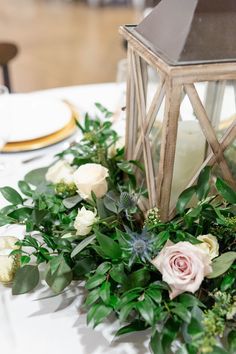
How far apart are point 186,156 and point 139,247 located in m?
0.18

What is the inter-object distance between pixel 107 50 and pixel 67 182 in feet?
13.3

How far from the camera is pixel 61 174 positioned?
81 centimetres

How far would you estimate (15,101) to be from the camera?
47.5 inches

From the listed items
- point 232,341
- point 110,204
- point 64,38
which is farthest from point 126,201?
point 64,38

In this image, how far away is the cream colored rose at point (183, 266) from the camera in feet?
1.81

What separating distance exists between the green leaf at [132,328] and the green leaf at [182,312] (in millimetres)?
63

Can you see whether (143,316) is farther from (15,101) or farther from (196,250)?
(15,101)

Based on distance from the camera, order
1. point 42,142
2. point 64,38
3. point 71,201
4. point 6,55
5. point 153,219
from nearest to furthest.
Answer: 1. point 153,219
2. point 71,201
3. point 42,142
4. point 6,55
5. point 64,38

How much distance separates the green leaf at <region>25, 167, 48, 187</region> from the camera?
88 cm

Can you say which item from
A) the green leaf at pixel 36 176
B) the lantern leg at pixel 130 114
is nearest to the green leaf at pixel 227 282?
the lantern leg at pixel 130 114

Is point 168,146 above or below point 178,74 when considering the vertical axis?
below

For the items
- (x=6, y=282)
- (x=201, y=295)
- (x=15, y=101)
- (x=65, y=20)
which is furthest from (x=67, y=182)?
(x=65, y=20)

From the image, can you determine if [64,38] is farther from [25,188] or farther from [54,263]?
[54,263]

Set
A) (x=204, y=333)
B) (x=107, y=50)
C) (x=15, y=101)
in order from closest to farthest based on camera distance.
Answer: (x=204, y=333), (x=15, y=101), (x=107, y=50)
